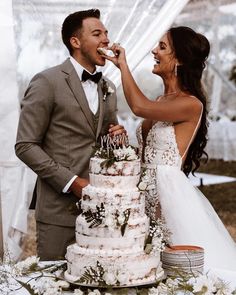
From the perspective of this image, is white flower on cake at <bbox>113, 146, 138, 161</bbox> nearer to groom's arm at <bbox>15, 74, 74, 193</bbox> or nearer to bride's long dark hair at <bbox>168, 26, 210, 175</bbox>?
groom's arm at <bbox>15, 74, 74, 193</bbox>

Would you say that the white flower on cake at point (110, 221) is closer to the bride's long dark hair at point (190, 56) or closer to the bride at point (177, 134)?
the bride at point (177, 134)

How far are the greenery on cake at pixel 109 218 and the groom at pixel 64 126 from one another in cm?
61

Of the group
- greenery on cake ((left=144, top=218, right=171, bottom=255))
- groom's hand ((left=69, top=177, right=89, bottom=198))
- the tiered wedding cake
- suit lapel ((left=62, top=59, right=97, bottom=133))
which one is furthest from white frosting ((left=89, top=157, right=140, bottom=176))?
suit lapel ((left=62, top=59, right=97, bottom=133))

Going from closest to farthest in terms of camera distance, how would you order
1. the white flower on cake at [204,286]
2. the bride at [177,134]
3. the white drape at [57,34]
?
the white flower on cake at [204,286] < the bride at [177,134] < the white drape at [57,34]

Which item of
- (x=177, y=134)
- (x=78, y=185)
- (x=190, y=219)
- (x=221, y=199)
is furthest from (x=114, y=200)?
(x=221, y=199)

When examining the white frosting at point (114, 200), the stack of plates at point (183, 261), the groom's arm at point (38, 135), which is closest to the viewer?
the white frosting at point (114, 200)

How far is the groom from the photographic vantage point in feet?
9.46

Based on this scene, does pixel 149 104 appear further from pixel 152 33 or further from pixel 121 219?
pixel 152 33

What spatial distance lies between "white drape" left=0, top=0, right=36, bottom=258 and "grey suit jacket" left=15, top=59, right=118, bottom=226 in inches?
50.8

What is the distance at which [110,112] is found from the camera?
319cm

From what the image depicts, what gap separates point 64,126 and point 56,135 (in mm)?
58

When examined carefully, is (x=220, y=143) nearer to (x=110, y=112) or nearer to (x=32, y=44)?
(x=32, y=44)

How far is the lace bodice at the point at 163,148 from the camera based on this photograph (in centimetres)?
331

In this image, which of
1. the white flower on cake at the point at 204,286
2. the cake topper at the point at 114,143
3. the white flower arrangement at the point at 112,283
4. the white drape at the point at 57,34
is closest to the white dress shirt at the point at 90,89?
the cake topper at the point at 114,143
